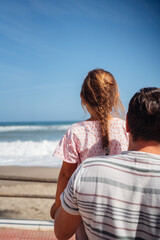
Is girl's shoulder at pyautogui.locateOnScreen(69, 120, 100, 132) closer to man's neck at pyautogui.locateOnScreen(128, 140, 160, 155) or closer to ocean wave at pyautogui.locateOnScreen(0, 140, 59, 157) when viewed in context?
man's neck at pyautogui.locateOnScreen(128, 140, 160, 155)

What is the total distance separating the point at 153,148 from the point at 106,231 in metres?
0.40

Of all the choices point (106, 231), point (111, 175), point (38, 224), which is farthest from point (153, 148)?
point (38, 224)

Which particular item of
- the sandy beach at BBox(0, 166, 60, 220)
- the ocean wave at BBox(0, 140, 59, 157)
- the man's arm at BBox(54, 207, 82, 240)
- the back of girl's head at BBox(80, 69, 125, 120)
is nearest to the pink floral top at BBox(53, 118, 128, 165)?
the back of girl's head at BBox(80, 69, 125, 120)

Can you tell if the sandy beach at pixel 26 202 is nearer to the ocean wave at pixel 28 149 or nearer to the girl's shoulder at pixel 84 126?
the girl's shoulder at pixel 84 126

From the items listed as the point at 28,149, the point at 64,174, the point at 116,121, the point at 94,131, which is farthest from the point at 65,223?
the point at 28,149

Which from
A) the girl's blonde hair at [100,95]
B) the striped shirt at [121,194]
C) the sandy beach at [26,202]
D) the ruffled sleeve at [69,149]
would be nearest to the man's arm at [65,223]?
the striped shirt at [121,194]

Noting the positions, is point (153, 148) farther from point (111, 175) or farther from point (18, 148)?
point (18, 148)

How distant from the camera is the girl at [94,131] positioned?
1.41 metres

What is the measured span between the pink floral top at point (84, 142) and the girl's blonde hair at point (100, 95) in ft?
0.14

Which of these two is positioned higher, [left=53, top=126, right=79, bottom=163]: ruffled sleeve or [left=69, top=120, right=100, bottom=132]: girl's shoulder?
[left=69, top=120, right=100, bottom=132]: girl's shoulder

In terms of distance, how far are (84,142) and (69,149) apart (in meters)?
0.11

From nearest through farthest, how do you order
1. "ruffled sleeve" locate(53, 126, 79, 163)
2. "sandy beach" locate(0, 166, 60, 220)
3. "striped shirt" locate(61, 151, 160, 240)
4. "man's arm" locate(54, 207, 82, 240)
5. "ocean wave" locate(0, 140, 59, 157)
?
"striped shirt" locate(61, 151, 160, 240)
"man's arm" locate(54, 207, 82, 240)
"ruffled sleeve" locate(53, 126, 79, 163)
"sandy beach" locate(0, 166, 60, 220)
"ocean wave" locate(0, 140, 59, 157)

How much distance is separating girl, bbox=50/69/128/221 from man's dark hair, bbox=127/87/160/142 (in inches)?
20.1

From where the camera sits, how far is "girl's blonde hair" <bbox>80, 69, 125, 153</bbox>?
144 centimetres
